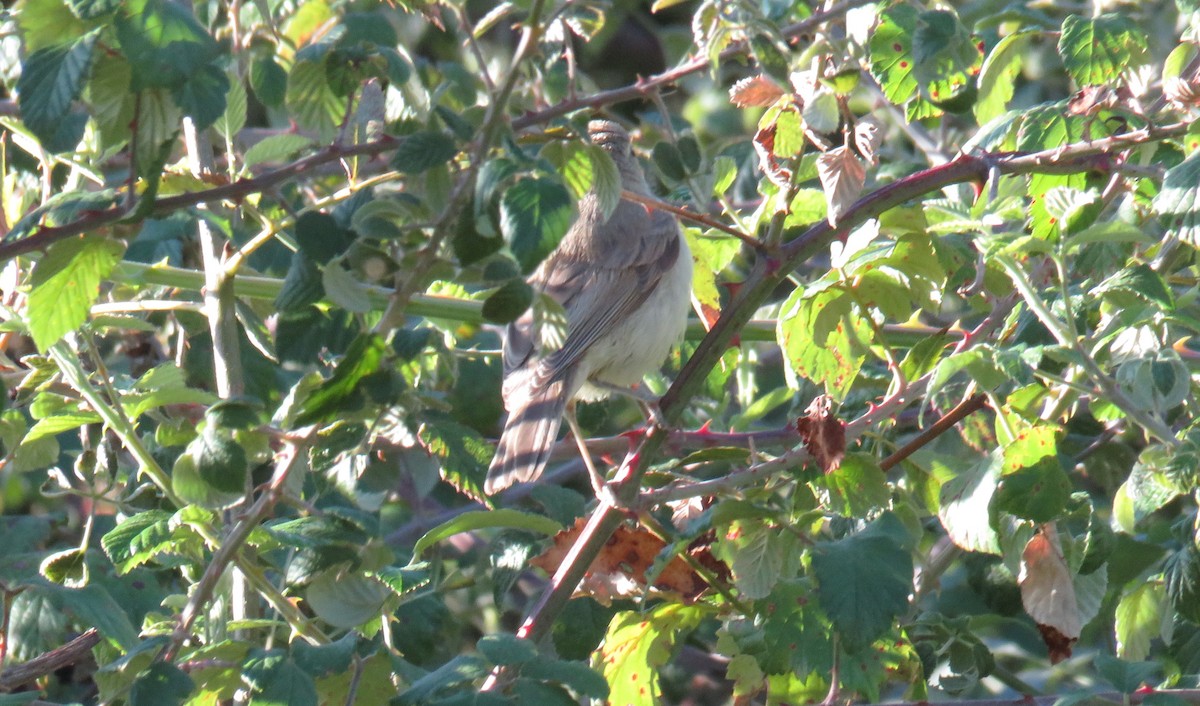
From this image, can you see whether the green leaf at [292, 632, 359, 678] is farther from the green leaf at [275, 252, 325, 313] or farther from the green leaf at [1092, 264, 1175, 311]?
the green leaf at [1092, 264, 1175, 311]

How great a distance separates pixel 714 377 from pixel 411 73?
1.39 m

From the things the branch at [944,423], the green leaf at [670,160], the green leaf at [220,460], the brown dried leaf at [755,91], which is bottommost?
the branch at [944,423]

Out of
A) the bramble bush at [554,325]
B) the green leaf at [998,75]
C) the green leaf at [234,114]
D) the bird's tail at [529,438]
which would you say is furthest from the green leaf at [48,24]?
the green leaf at [998,75]

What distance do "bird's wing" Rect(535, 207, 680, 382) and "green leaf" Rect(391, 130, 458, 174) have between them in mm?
2125

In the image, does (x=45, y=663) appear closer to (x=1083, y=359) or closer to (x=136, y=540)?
(x=136, y=540)

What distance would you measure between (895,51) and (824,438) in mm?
841

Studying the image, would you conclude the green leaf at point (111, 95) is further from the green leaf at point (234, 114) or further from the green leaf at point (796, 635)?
the green leaf at point (796, 635)

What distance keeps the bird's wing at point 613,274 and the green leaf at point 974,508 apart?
1.58 m

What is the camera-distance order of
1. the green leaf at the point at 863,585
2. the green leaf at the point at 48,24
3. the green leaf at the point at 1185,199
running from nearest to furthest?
the green leaf at the point at 48,24 → the green leaf at the point at 863,585 → the green leaf at the point at 1185,199

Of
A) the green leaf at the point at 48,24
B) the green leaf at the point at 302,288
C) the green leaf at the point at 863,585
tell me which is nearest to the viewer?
the green leaf at the point at 48,24

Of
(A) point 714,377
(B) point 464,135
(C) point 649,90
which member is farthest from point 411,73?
(A) point 714,377

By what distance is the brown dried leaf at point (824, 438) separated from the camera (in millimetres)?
2188

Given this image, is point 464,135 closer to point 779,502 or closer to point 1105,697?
A: point 1105,697

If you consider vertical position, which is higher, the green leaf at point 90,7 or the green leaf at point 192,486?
the green leaf at point 90,7
